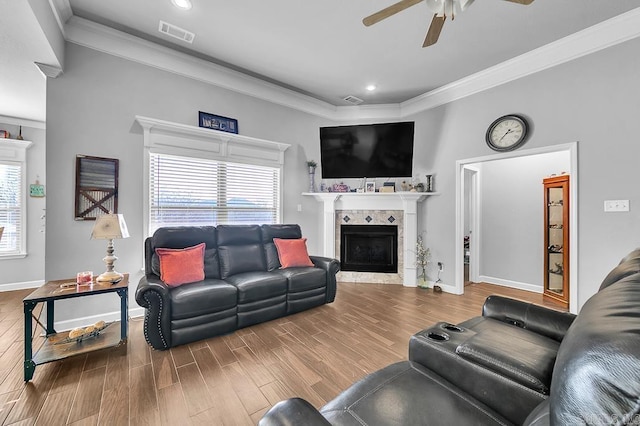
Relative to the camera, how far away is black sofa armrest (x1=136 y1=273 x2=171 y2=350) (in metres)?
2.30

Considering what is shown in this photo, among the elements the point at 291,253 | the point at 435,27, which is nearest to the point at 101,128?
the point at 291,253

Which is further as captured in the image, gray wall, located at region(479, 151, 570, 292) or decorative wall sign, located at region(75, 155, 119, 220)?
gray wall, located at region(479, 151, 570, 292)

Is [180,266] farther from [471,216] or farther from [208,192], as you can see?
[471,216]

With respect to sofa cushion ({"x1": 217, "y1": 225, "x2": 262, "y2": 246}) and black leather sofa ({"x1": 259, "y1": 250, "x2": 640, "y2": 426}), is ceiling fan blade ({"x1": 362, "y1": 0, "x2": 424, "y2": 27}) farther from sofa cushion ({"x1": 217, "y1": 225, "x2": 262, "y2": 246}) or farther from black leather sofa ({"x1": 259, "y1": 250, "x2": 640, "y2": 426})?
sofa cushion ({"x1": 217, "y1": 225, "x2": 262, "y2": 246})

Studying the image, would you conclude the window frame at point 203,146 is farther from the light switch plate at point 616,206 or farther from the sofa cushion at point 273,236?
the light switch plate at point 616,206

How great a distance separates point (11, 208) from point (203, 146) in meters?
3.48

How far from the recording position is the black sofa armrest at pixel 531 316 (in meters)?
1.48

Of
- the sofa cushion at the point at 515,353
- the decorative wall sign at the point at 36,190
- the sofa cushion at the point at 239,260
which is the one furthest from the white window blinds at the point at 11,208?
the sofa cushion at the point at 515,353

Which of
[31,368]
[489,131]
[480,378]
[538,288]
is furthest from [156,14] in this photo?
[538,288]

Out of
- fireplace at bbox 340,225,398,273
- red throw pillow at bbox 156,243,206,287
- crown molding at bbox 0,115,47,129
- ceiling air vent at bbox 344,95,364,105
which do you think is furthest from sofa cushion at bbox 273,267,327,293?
crown molding at bbox 0,115,47,129

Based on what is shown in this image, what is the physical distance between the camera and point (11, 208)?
416cm

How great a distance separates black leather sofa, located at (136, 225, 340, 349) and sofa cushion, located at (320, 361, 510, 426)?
1.86 m

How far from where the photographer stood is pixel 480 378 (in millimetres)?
1175

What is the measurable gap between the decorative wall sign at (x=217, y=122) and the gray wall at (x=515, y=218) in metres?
4.47
